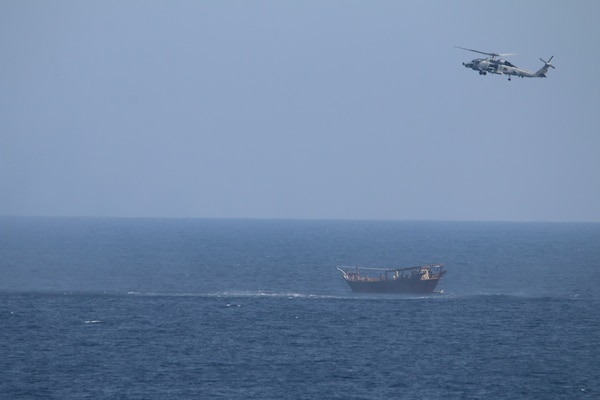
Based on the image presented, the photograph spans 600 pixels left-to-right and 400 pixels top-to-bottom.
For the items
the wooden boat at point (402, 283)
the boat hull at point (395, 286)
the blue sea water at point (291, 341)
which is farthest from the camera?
the boat hull at point (395, 286)

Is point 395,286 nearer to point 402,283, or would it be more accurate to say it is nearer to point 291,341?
point 402,283

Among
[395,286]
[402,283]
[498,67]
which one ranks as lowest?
[395,286]

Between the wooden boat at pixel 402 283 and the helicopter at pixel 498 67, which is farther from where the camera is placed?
the wooden boat at pixel 402 283

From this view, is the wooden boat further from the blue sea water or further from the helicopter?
the helicopter

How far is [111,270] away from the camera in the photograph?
191 meters

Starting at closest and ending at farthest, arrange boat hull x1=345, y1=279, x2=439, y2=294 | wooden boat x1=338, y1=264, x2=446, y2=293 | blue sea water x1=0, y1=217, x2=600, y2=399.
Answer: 1. blue sea water x1=0, y1=217, x2=600, y2=399
2. wooden boat x1=338, y1=264, x2=446, y2=293
3. boat hull x1=345, y1=279, x2=439, y2=294

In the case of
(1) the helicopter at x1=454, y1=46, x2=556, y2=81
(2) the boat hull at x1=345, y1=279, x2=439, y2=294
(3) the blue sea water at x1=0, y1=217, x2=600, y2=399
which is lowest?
(3) the blue sea water at x1=0, y1=217, x2=600, y2=399

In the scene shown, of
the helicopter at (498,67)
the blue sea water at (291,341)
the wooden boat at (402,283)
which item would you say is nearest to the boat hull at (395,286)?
the wooden boat at (402,283)

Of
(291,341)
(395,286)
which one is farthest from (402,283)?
(291,341)

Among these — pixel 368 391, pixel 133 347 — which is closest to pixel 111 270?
pixel 133 347

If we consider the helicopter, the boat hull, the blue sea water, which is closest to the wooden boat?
the boat hull

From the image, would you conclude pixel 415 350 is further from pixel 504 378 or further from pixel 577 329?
pixel 577 329

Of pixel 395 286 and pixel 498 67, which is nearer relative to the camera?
pixel 498 67

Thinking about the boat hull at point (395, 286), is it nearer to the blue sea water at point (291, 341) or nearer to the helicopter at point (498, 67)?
the blue sea water at point (291, 341)
